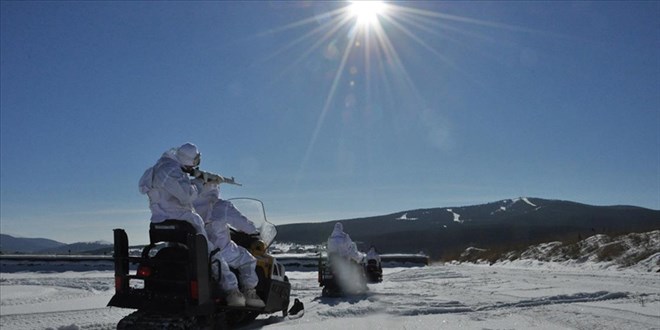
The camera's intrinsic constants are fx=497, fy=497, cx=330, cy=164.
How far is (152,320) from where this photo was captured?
4.79 meters

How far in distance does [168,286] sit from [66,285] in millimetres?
10817

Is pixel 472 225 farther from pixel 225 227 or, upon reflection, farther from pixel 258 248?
pixel 225 227

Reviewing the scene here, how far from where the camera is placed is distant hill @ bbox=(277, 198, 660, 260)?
3063 inches

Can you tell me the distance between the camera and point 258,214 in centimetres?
803

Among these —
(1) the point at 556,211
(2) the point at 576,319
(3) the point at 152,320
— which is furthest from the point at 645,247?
(1) the point at 556,211

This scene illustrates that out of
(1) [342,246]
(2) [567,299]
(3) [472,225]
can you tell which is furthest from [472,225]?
(2) [567,299]

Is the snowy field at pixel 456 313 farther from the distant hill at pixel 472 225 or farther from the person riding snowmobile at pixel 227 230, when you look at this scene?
the distant hill at pixel 472 225

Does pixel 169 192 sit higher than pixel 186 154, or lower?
lower

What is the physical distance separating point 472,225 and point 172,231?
99846mm

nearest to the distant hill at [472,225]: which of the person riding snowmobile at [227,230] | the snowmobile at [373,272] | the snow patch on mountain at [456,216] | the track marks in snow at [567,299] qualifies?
the snow patch on mountain at [456,216]

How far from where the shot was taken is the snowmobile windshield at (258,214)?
25.9ft

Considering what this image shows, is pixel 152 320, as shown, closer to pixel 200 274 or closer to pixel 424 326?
pixel 200 274

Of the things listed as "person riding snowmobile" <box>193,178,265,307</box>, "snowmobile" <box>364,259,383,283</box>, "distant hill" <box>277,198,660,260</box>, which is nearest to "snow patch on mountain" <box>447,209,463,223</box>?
"distant hill" <box>277,198,660,260</box>

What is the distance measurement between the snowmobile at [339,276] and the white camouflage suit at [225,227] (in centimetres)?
538
